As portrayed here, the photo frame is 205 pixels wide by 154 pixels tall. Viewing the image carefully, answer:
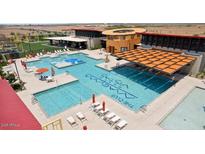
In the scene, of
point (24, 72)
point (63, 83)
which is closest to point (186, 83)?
point (63, 83)

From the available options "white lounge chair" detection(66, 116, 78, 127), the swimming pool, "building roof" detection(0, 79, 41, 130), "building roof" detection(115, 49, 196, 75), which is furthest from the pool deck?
"building roof" detection(0, 79, 41, 130)

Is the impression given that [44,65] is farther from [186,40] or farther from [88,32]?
[186,40]

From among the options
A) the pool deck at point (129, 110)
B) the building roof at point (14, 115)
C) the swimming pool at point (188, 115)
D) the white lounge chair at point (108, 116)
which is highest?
the building roof at point (14, 115)

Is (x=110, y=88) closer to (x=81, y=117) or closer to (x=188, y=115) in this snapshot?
(x=81, y=117)

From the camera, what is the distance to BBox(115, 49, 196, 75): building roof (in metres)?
18.5

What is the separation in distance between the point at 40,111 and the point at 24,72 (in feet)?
45.9

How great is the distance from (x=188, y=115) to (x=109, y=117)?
7.84 m

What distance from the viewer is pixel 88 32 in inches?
1781

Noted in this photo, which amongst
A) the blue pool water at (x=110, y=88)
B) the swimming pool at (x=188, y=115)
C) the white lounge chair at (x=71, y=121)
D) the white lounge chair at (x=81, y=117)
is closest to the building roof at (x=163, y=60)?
the blue pool water at (x=110, y=88)

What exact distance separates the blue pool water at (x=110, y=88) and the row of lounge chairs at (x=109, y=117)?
337 centimetres

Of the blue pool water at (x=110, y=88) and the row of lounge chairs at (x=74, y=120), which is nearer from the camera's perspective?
the row of lounge chairs at (x=74, y=120)

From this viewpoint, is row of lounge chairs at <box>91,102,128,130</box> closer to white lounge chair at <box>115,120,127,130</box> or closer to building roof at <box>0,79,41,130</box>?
white lounge chair at <box>115,120,127,130</box>

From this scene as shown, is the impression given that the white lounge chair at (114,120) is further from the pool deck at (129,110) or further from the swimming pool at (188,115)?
the swimming pool at (188,115)

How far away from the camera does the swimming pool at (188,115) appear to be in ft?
41.9
